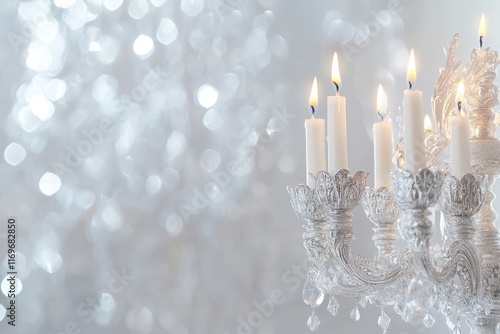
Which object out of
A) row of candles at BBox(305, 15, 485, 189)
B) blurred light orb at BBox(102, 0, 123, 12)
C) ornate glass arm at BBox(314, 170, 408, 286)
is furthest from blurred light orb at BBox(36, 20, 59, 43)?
ornate glass arm at BBox(314, 170, 408, 286)

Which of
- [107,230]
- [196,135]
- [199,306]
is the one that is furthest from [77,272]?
[196,135]

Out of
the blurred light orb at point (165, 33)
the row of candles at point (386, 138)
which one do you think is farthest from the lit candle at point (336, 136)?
the blurred light orb at point (165, 33)

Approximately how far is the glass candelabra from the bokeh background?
0.54 meters

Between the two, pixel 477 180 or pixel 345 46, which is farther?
pixel 345 46

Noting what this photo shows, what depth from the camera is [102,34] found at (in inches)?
60.1

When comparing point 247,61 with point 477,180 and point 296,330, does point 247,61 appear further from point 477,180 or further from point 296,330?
point 477,180

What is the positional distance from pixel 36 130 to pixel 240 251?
466 mm

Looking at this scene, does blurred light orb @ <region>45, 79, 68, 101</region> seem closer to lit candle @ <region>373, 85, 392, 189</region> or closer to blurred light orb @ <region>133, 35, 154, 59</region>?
blurred light orb @ <region>133, 35, 154, 59</region>

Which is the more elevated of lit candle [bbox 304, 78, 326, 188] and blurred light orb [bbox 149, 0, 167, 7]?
blurred light orb [bbox 149, 0, 167, 7]

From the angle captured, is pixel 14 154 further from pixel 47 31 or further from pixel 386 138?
pixel 386 138

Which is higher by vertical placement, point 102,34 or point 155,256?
point 102,34

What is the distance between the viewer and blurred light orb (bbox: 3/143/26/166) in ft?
4.81

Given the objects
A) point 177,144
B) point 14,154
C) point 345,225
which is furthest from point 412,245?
point 14,154

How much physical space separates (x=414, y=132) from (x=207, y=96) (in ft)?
2.77
